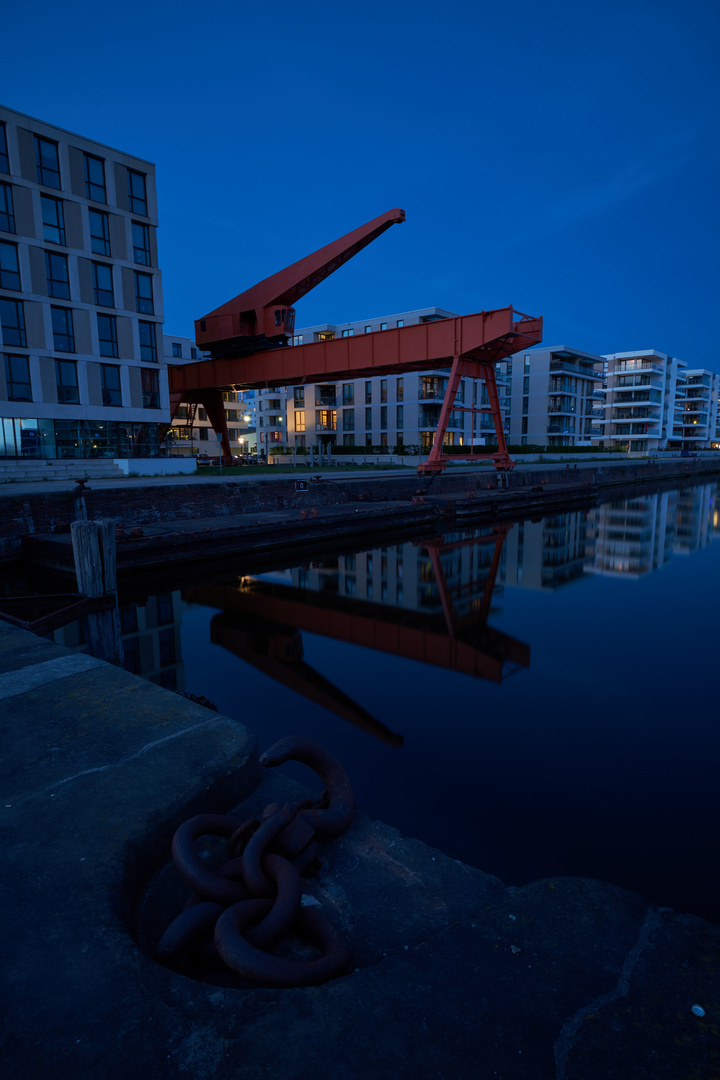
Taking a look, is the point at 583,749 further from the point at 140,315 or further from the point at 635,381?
the point at 635,381

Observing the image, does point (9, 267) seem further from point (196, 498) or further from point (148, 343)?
point (196, 498)

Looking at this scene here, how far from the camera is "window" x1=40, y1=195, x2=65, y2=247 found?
28250 mm

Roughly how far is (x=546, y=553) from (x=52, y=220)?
28.8 metres

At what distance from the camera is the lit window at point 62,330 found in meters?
28.9

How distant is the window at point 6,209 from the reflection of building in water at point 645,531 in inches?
1178

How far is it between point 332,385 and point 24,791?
71403mm

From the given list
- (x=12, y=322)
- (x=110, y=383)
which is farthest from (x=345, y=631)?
(x=12, y=322)

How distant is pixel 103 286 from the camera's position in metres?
30.7

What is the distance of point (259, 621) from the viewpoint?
11516 millimetres

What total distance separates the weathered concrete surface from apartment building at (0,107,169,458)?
28.1 m

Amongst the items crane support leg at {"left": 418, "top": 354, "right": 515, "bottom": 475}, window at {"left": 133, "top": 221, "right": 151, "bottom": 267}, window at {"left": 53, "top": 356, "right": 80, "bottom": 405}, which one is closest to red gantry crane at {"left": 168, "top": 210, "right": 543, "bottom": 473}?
crane support leg at {"left": 418, "top": 354, "right": 515, "bottom": 475}

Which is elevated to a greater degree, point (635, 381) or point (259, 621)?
point (635, 381)

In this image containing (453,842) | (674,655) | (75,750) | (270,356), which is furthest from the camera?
(270,356)

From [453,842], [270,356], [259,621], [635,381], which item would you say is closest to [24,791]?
[453,842]
